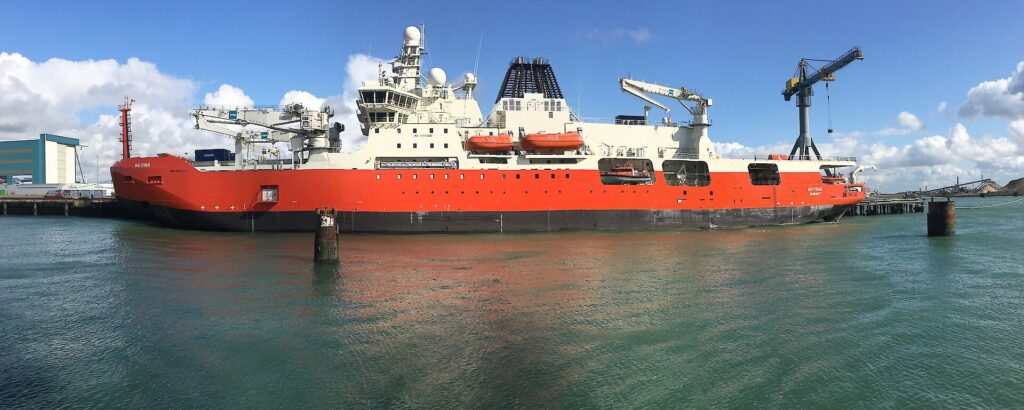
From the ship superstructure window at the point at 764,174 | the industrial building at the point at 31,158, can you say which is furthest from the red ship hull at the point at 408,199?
the industrial building at the point at 31,158

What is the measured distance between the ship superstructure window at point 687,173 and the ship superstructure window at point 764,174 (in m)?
2.89

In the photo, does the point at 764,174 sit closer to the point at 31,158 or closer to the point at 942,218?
the point at 942,218

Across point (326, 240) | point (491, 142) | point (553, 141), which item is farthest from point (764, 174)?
point (326, 240)

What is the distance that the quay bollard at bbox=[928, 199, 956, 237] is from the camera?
22.5m

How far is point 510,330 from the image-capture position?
884 centimetres

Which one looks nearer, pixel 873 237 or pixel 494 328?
pixel 494 328

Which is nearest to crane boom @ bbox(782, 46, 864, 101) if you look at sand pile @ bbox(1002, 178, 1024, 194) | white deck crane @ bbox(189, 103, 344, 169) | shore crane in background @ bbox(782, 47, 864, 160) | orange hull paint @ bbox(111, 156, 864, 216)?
shore crane in background @ bbox(782, 47, 864, 160)

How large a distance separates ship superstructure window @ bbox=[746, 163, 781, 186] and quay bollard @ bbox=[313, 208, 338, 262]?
22246mm

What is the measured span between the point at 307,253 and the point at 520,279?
812 cm

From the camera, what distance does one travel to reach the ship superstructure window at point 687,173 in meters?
26.7

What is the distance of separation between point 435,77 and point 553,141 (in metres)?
7.47

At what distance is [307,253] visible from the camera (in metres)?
17.2

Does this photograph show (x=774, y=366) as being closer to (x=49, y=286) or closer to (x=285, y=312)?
(x=285, y=312)

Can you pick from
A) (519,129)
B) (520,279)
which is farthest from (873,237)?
(520,279)
